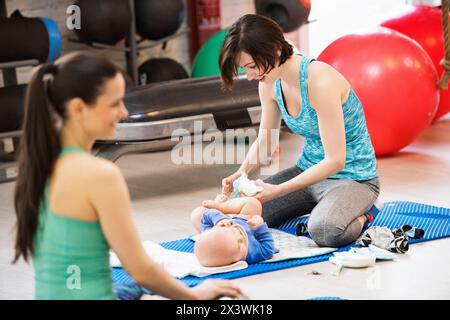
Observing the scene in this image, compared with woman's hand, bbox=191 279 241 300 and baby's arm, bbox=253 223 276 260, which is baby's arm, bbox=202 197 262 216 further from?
woman's hand, bbox=191 279 241 300

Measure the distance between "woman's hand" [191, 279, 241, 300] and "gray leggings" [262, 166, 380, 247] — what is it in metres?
1.24

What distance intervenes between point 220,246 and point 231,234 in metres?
0.06

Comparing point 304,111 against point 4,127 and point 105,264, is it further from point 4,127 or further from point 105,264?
point 4,127

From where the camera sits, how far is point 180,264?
116 inches

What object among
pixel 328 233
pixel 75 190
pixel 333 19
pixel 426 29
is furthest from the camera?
pixel 333 19

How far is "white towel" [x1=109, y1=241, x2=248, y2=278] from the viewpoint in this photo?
9.46 feet

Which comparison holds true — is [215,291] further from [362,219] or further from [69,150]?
[362,219]

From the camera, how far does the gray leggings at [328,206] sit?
3107 millimetres

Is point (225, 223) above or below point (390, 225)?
above

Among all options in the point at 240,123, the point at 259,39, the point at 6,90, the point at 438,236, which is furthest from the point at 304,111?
the point at 6,90

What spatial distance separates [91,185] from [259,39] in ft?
4.15

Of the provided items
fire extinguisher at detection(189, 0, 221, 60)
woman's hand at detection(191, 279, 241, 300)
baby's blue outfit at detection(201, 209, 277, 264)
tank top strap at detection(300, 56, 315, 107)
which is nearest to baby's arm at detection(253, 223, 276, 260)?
baby's blue outfit at detection(201, 209, 277, 264)

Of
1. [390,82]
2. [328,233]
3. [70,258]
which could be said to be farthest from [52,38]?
[70,258]

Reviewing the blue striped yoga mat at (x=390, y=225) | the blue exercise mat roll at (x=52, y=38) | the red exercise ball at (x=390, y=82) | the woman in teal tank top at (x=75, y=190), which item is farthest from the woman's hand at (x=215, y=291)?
the blue exercise mat roll at (x=52, y=38)
